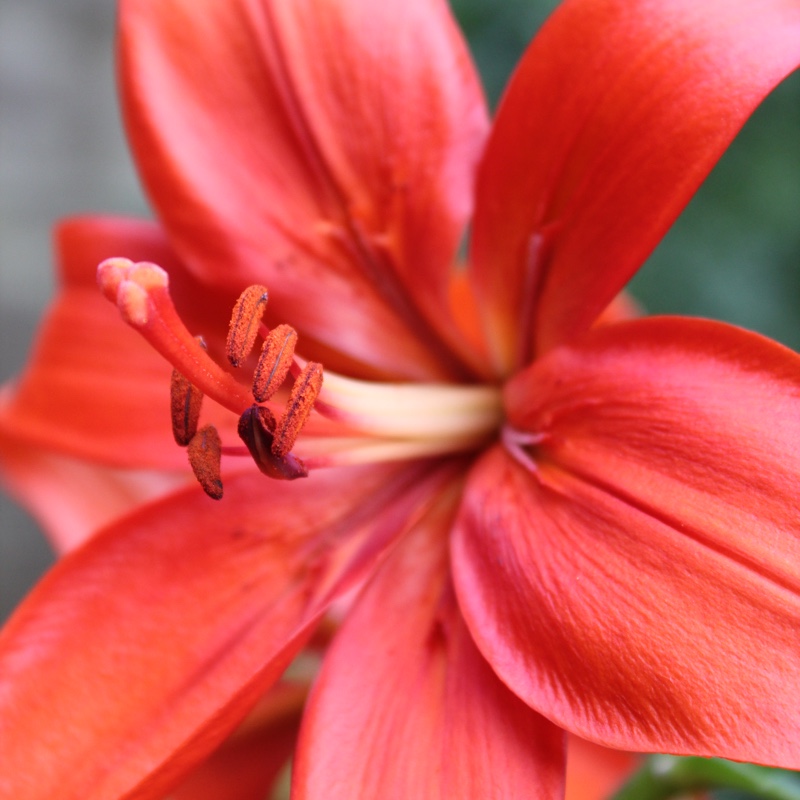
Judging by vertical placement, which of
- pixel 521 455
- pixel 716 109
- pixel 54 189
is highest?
pixel 716 109

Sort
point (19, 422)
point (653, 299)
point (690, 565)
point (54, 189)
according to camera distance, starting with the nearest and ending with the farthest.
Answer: point (690, 565)
point (19, 422)
point (653, 299)
point (54, 189)

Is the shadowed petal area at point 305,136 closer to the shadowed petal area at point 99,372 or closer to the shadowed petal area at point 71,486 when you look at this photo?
the shadowed petal area at point 99,372

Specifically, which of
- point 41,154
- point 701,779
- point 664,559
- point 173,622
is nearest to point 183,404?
point 173,622

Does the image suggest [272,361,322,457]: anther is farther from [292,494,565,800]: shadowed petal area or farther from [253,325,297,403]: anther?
[292,494,565,800]: shadowed petal area

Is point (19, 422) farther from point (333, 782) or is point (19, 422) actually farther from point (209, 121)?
point (333, 782)

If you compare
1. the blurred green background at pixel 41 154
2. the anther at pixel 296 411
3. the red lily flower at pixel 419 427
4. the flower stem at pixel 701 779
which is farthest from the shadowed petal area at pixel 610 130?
the blurred green background at pixel 41 154

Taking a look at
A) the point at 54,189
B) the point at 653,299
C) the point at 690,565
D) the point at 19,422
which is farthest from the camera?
the point at 54,189

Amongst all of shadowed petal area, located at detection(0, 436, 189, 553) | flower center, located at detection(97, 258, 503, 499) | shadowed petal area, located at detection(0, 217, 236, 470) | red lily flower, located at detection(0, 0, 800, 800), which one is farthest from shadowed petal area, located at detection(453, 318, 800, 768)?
shadowed petal area, located at detection(0, 436, 189, 553)

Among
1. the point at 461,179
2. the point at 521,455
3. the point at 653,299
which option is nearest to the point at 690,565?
the point at 521,455
